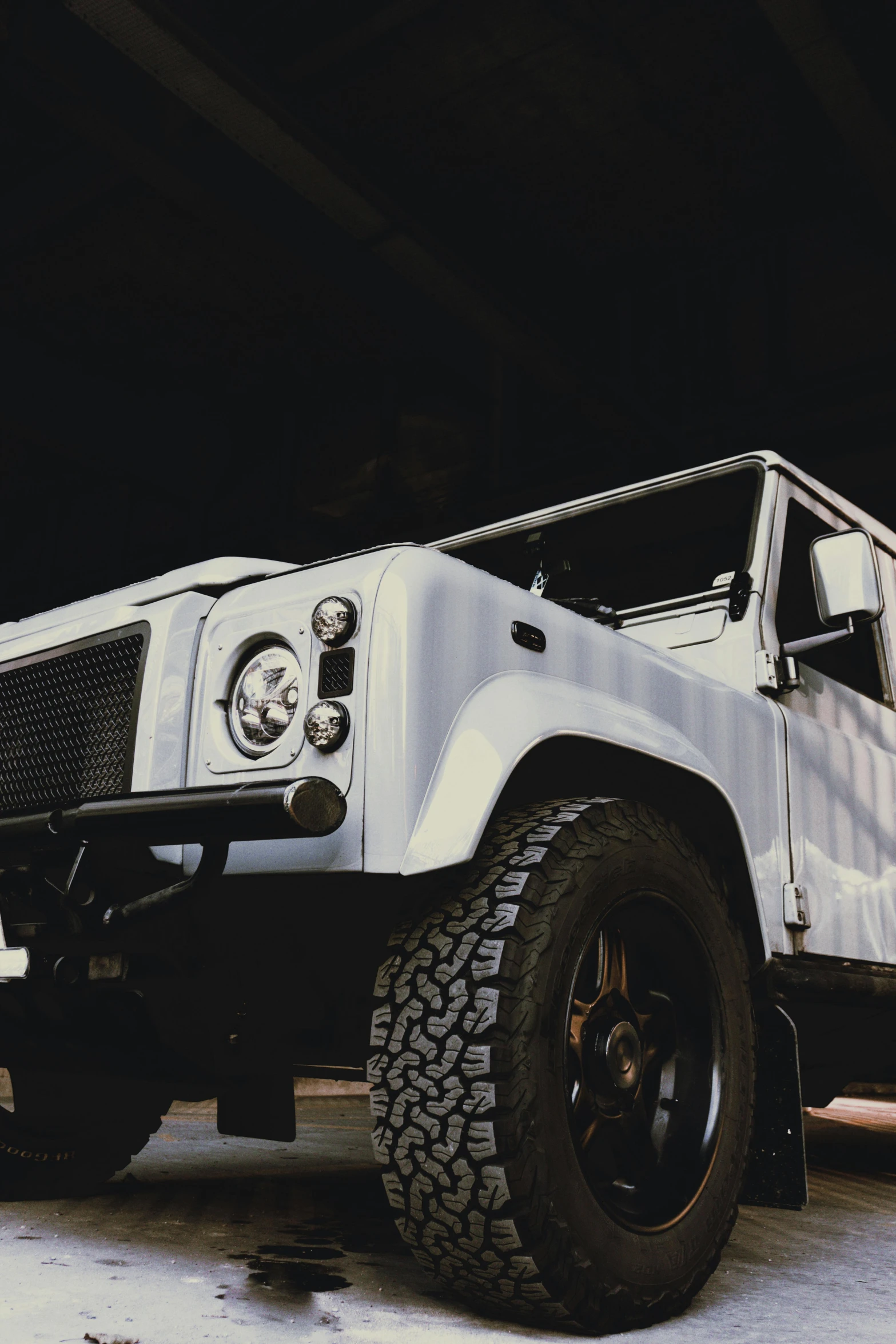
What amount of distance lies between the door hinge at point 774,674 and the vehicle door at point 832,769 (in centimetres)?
5

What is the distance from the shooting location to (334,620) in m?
2.00

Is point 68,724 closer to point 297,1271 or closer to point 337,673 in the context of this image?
point 337,673

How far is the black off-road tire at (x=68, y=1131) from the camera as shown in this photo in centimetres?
299

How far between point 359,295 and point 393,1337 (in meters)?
7.99

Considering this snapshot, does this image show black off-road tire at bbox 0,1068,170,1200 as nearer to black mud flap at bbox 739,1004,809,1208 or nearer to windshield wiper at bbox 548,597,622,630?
black mud flap at bbox 739,1004,809,1208

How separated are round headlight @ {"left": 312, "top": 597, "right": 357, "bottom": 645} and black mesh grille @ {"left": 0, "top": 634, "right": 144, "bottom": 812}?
0.43 metres

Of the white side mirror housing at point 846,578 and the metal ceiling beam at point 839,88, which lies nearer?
the white side mirror housing at point 846,578

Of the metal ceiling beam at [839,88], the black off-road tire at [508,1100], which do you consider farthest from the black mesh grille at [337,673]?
the metal ceiling beam at [839,88]

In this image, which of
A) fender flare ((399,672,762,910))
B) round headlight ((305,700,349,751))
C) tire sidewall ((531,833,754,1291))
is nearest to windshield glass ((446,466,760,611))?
fender flare ((399,672,762,910))

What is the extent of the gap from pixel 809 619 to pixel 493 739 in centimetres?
170

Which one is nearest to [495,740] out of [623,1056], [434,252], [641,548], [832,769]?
[623,1056]

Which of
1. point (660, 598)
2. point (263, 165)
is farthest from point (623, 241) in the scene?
point (660, 598)

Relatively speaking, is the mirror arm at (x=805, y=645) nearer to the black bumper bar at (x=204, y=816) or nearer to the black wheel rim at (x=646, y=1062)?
the black wheel rim at (x=646, y=1062)

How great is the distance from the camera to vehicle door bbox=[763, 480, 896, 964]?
3.05 m
